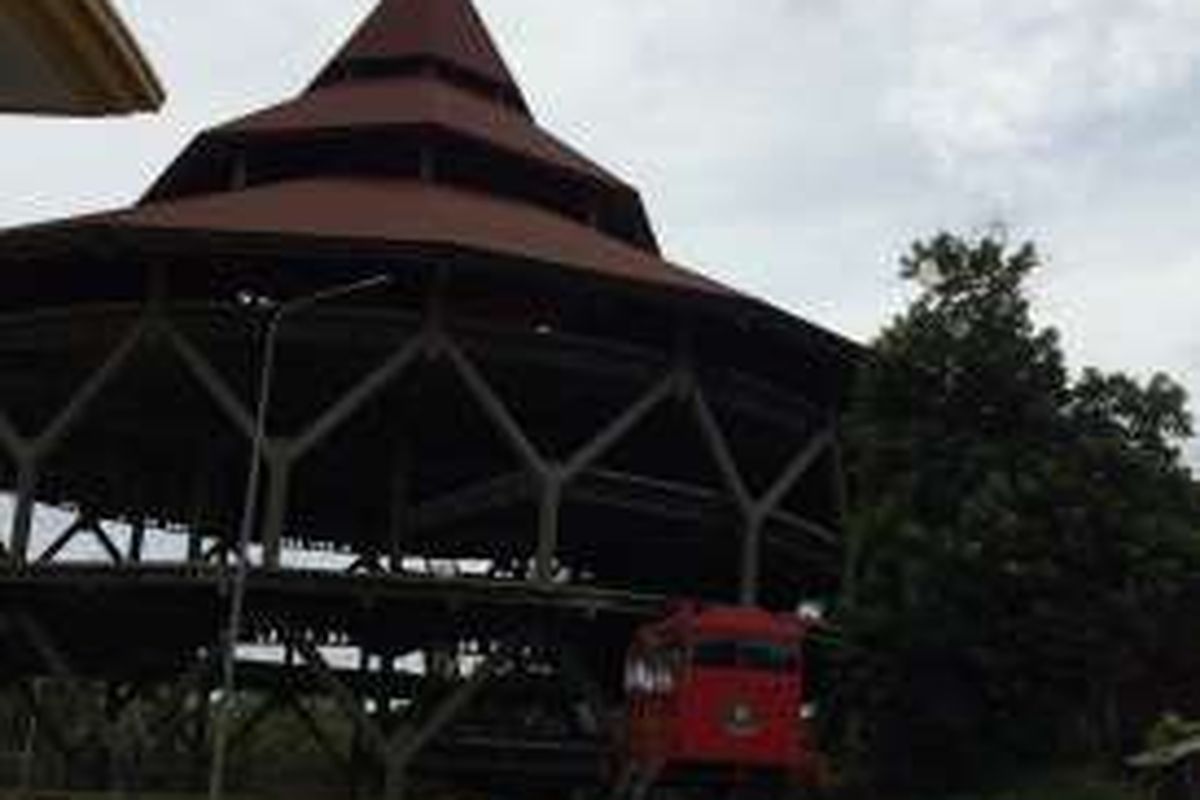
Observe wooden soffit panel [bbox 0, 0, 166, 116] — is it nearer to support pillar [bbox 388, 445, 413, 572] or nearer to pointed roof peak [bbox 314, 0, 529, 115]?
support pillar [bbox 388, 445, 413, 572]

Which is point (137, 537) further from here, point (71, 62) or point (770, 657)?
point (71, 62)

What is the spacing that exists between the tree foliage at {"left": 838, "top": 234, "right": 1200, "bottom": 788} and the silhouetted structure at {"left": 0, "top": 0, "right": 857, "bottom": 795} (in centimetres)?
516

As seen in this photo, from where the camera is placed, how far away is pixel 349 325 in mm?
49531

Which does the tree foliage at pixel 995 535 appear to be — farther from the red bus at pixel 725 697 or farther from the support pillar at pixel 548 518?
the support pillar at pixel 548 518

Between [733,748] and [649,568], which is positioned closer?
[733,748]

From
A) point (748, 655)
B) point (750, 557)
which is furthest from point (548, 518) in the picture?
point (748, 655)

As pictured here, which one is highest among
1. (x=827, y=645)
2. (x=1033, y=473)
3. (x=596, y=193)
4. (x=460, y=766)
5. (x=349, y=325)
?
(x=596, y=193)

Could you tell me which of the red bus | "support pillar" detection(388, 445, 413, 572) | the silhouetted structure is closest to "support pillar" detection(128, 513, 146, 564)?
the silhouetted structure

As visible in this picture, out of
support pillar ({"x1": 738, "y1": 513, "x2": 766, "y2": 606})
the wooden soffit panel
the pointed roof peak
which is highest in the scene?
the pointed roof peak

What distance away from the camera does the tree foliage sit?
4447 cm

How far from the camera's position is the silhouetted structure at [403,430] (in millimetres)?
48781

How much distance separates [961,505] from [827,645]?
17.5ft

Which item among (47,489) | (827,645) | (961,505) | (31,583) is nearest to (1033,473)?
(961,505)

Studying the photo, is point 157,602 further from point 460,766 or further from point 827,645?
point 827,645
